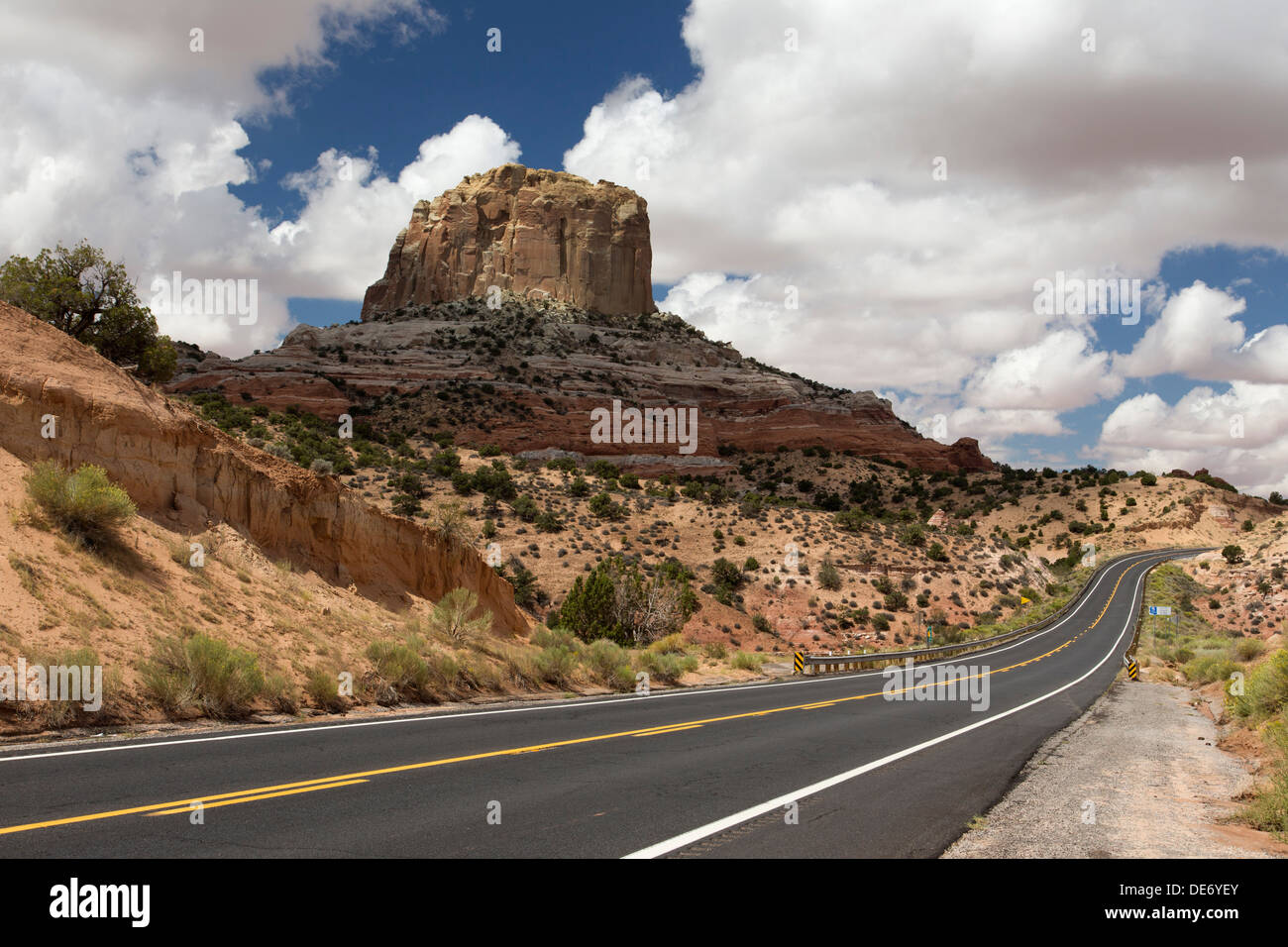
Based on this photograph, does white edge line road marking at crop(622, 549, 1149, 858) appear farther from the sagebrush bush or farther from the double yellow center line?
the sagebrush bush

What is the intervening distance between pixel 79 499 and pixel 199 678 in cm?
425

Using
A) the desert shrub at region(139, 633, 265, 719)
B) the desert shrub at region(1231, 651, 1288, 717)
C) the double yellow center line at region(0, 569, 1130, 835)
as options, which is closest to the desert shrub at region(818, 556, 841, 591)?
the desert shrub at region(1231, 651, 1288, 717)

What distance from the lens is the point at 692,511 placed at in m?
59.6

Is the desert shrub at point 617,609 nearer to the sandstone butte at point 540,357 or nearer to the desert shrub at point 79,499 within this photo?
the desert shrub at point 79,499

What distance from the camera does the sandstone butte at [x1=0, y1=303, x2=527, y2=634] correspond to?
14.5 metres

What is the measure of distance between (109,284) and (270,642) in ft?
47.3

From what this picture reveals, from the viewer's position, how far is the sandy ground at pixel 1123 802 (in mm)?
6852

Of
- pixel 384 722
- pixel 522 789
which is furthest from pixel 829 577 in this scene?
pixel 522 789

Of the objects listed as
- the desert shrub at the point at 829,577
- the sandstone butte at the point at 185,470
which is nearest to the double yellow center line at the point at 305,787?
the sandstone butte at the point at 185,470

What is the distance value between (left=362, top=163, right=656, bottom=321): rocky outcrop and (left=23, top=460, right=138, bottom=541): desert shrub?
12538 centimetres

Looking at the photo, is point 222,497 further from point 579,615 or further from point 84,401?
Answer: point 579,615

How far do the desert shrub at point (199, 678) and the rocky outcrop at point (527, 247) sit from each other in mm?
128150

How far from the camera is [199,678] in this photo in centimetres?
1141
